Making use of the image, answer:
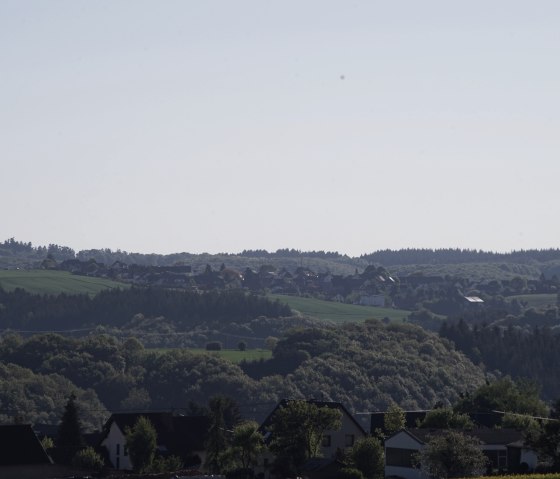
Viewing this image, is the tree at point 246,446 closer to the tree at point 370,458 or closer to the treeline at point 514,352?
the tree at point 370,458

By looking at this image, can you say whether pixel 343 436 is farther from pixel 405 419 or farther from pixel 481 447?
pixel 481 447

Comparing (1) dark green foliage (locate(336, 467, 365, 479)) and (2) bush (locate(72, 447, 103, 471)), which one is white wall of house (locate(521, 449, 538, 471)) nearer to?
(1) dark green foliage (locate(336, 467, 365, 479))

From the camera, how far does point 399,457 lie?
7619 cm

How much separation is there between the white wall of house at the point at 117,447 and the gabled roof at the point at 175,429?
0.36 metres

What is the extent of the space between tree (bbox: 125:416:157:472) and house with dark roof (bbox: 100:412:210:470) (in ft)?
11.4

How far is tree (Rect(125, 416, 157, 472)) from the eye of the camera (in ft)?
267

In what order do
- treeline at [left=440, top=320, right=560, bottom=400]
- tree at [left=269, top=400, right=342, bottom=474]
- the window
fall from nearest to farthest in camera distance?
the window < tree at [left=269, top=400, right=342, bottom=474] < treeline at [left=440, top=320, right=560, bottom=400]

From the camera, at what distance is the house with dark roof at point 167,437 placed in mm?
86938

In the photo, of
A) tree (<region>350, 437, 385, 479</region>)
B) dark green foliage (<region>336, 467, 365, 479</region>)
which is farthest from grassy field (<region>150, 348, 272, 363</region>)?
dark green foliage (<region>336, 467, 365, 479</region>)

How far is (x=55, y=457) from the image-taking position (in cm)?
8731

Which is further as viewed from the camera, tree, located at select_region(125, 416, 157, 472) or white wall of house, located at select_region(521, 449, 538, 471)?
tree, located at select_region(125, 416, 157, 472)

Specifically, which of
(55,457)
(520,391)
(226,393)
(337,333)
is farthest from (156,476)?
(337,333)

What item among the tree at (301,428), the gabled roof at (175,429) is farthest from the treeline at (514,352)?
the tree at (301,428)

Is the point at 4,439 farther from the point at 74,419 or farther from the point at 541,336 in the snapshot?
the point at 541,336
